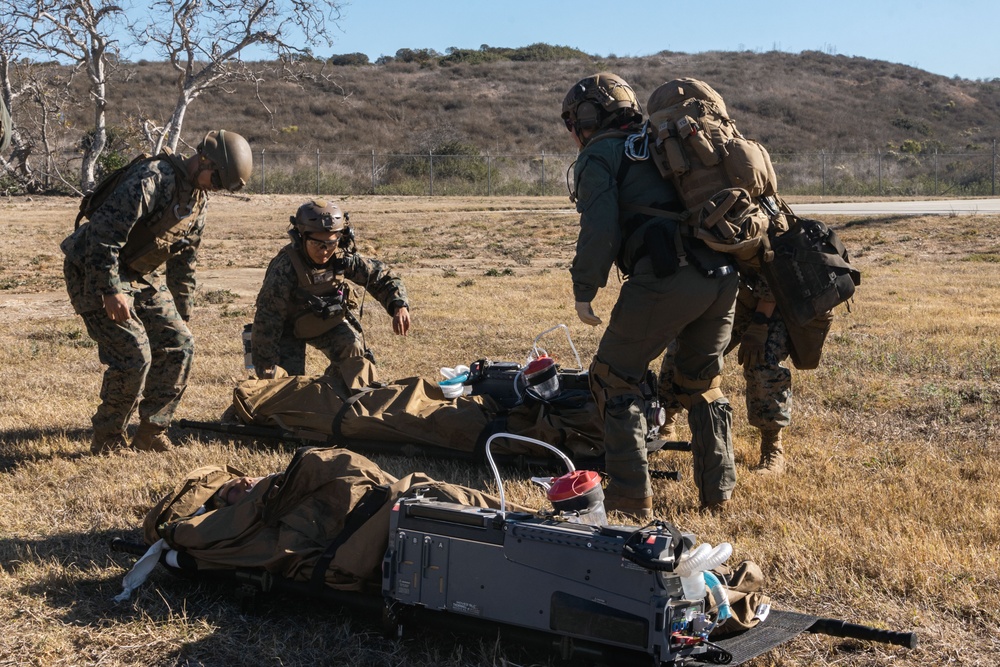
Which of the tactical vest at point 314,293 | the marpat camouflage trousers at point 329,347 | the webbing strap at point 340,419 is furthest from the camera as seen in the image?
the marpat camouflage trousers at point 329,347

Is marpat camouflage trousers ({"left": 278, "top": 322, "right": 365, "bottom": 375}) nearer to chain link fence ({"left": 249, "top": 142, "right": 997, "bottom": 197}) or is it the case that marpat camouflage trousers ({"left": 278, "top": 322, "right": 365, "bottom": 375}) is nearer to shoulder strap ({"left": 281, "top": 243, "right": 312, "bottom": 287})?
shoulder strap ({"left": 281, "top": 243, "right": 312, "bottom": 287})

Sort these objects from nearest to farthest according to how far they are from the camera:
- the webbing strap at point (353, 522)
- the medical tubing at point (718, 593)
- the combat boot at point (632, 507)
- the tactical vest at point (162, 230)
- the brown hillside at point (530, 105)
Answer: the medical tubing at point (718, 593) → the webbing strap at point (353, 522) → the combat boot at point (632, 507) → the tactical vest at point (162, 230) → the brown hillside at point (530, 105)

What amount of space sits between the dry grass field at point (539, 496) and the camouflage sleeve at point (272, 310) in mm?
732

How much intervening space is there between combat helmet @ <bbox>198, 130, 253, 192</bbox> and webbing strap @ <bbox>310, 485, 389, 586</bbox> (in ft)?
8.95

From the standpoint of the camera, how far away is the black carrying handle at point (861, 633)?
12.1 feet

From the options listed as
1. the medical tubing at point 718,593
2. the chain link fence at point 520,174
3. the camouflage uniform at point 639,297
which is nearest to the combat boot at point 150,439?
the camouflage uniform at point 639,297

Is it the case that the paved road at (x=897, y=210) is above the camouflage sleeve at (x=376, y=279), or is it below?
above

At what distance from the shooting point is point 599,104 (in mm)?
5375

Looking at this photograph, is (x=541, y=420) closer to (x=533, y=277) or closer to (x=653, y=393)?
(x=653, y=393)

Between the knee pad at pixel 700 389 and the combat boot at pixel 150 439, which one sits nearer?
the knee pad at pixel 700 389

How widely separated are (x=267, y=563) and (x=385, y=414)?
233cm

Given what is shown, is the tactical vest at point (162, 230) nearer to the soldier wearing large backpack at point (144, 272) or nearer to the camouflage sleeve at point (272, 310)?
the soldier wearing large backpack at point (144, 272)

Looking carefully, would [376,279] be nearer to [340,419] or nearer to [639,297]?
[340,419]

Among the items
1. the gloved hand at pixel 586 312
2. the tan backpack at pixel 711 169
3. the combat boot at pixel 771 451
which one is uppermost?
the tan backpack at pixel 711 169
